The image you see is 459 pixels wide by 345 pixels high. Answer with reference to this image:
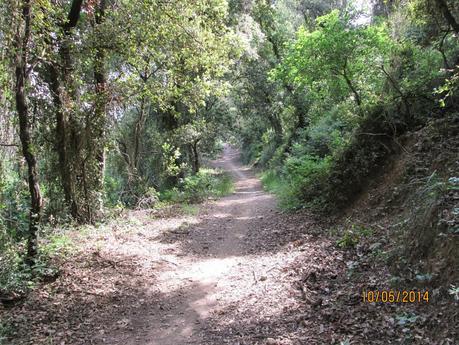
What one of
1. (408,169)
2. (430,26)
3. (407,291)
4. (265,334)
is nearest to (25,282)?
(265,334)

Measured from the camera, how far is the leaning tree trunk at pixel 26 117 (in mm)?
5605

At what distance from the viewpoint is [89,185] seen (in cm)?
966

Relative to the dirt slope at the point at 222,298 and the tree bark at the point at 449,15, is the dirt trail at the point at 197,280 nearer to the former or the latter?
the dirt slope at the point at 222,298

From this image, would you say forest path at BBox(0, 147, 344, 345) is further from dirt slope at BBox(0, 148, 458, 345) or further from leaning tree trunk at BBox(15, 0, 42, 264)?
leaning tree trunk at BBox(15, 0, 42, 264)

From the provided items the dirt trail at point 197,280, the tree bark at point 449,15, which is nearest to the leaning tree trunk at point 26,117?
the dirt trail at point 197,280

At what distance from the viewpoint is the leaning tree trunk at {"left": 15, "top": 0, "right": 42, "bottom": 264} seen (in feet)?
18.4

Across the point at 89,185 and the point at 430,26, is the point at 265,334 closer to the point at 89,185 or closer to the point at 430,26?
the point at 89,185
